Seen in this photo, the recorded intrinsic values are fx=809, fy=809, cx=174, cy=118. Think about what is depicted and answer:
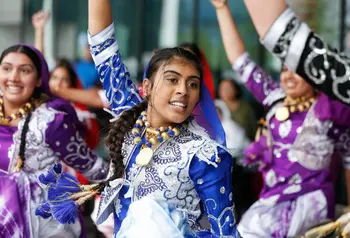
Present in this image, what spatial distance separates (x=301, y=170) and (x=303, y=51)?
2802mm

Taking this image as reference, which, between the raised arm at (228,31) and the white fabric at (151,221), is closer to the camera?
the white fabric at (151,221)

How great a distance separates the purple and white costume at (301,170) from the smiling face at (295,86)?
87mm

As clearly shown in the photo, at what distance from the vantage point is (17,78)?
14.4ft

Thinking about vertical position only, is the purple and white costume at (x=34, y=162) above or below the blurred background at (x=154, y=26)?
below

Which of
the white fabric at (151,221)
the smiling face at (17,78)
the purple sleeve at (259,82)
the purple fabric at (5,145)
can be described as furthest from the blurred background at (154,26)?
the white fabric at (151,221)

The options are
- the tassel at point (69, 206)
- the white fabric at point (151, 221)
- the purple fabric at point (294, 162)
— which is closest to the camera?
the white fabric at point (151, 221)

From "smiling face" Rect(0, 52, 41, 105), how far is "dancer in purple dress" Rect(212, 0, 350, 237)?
3.85 ft

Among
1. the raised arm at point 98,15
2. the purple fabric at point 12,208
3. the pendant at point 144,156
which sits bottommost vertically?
the purple fabric at point 12,208

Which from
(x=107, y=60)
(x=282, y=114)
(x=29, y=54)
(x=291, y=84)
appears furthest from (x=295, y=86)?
(x=107, y=60)

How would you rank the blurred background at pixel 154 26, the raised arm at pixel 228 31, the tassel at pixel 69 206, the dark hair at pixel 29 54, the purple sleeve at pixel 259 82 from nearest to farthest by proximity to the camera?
the tassel at pixel 69 206, the dark hair at pixel 29 54, the raised arm at pixel 228 31, the purple sleeve at pixel 259 82, the blurred background at pixel 154 26

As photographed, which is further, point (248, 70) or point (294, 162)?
point (248, 70)

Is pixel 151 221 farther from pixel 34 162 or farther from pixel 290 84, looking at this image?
pixel 290 84

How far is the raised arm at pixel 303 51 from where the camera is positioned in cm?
224

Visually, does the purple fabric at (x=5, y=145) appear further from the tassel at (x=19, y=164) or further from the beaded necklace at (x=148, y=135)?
the beaded necklace at (x=148, y=135)
